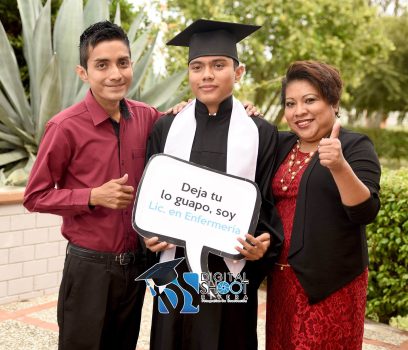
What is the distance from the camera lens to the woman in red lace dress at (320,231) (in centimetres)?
274

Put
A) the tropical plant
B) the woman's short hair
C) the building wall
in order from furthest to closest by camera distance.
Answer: the tropical plant → the building wall → the woman's short hair

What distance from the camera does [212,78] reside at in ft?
9.68

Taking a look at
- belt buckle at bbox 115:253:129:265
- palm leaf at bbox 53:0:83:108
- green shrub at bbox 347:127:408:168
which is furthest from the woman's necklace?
green shrub at bbox 347:127:408:168

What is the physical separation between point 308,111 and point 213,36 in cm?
61

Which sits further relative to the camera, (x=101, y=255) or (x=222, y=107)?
(x=222, y=107)

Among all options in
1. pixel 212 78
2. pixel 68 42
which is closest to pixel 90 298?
pixel 212 78

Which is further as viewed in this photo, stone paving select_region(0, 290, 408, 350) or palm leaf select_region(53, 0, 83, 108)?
palm leaf select_region(53, 0, 83, 108)

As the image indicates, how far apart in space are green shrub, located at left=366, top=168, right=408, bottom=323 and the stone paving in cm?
23

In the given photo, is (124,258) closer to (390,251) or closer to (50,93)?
(390,251)

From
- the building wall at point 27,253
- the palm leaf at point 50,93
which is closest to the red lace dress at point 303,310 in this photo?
the building wall at point 27,253

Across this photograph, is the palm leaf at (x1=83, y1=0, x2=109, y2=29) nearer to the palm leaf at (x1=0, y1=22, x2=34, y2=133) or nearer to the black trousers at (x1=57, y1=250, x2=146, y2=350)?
the palm leaf at (x1=0, y1=22, x2=34, y2=133)

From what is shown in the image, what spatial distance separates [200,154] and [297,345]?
1.00 metres

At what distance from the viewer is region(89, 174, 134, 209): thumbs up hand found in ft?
8.84

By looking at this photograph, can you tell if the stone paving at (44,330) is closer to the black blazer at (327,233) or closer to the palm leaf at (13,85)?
the palm leaf at (13,85)
